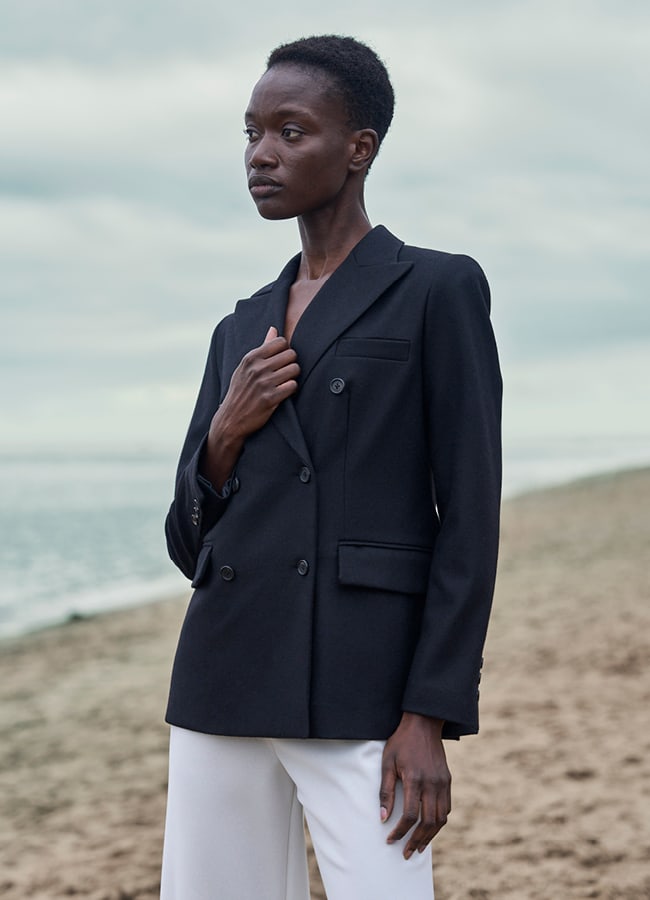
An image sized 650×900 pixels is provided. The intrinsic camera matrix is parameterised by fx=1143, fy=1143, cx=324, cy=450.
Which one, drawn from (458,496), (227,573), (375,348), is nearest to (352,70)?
(375,348)

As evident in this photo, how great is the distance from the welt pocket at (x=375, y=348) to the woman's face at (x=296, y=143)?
289 mm

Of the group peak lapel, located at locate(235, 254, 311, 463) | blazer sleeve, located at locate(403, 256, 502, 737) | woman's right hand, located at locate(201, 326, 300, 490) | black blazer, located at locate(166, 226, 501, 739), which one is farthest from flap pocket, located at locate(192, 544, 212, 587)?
blazer sleeve, located at locate(403, 256, 502, 737)

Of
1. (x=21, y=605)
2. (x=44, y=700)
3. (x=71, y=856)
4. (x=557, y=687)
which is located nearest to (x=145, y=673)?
(x=44, y=700)

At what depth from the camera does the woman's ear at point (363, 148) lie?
2.23 meters

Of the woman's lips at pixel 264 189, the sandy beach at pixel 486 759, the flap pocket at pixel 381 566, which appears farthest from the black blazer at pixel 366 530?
the sandy beach at pixel 486 759

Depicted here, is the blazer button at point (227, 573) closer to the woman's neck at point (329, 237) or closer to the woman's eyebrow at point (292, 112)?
the woman's neck at point (329, 237)

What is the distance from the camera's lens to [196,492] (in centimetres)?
224

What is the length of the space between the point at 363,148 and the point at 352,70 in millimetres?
149

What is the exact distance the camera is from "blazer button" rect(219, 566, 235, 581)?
2.18 meters

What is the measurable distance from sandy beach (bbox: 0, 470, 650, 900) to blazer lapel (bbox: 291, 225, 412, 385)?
2395 millimetres

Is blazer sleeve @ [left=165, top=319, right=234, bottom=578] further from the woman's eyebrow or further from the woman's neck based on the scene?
the woman's eyebrow

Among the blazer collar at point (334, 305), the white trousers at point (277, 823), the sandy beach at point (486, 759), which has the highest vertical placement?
the blazer collar at point (334, 305)

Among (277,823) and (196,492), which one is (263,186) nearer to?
(196,492)

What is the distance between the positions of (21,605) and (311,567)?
39.0ft
